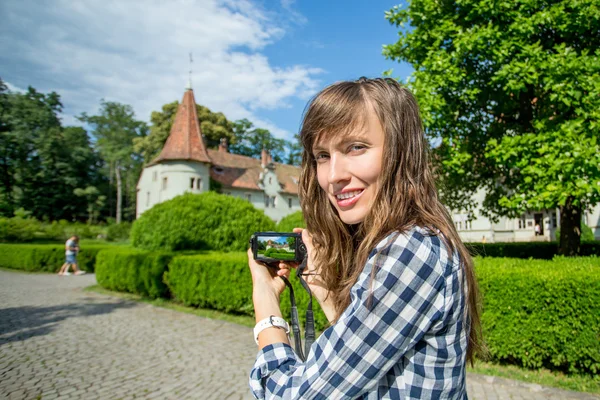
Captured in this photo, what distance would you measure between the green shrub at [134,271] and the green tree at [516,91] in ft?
27.1

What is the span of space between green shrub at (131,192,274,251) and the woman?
13037mm

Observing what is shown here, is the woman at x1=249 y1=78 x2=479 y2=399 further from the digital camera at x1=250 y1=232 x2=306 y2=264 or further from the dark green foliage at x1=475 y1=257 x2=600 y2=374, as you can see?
the dark green foliage at x1=475 y1=257 x2=600 y2=374

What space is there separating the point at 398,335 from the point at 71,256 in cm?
2145

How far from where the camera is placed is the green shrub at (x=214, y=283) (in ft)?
30.6

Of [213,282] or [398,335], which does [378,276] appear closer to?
[398,335]

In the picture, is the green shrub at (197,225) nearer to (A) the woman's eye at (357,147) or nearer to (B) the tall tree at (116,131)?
(A) the woman's eye at (357,147)

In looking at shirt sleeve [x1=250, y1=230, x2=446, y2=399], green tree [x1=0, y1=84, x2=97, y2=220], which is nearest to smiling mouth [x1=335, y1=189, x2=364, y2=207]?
shirt sleeve [x1=250, y1=230, x2=446, y2=399]

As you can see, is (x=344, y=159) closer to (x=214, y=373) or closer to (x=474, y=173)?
(x=214, y=373)

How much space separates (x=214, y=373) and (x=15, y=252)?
21117 millimetres

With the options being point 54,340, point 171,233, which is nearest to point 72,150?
point 171,233

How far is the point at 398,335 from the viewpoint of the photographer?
1031 mm

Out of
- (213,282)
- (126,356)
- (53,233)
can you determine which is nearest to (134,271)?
(213,282)

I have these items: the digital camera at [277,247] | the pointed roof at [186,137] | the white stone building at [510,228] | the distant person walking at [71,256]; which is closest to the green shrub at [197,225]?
the distant person walking at [71,256]

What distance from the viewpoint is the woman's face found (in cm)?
127
